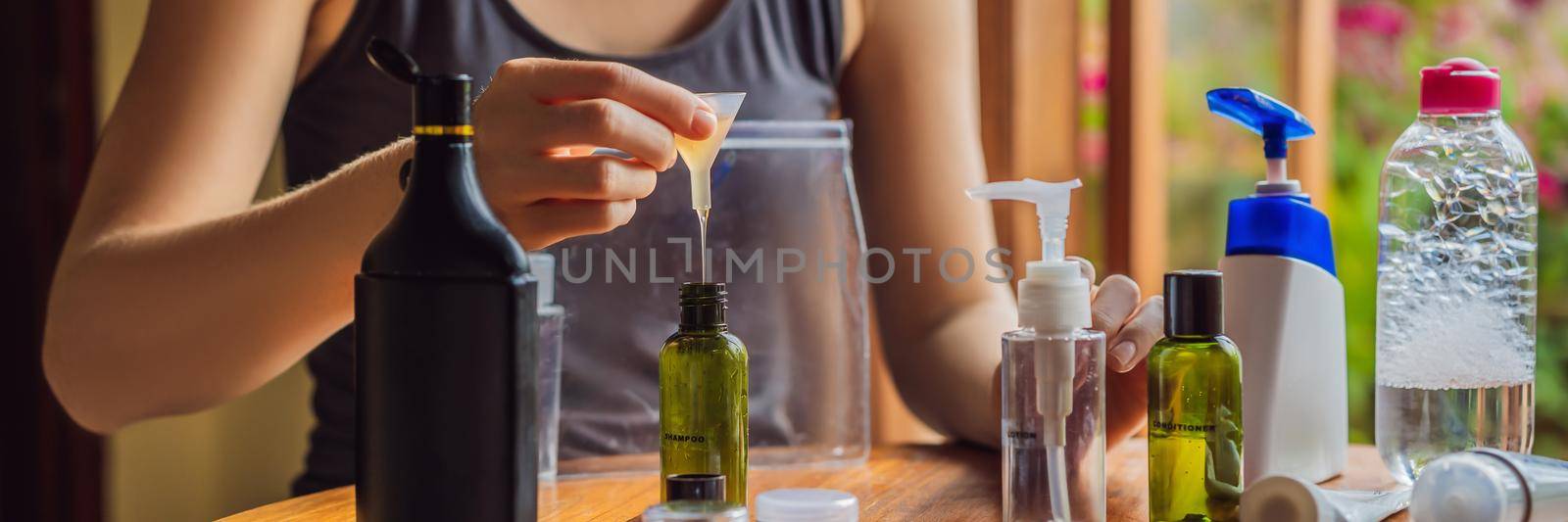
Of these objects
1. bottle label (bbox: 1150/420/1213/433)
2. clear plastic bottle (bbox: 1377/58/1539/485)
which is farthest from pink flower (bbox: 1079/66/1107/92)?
bottle label (bbox: 1150/420/1213/433)

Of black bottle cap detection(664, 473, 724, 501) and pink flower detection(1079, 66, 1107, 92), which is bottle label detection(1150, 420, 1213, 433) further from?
pink flower detection(1079, 66, 1107, 92)

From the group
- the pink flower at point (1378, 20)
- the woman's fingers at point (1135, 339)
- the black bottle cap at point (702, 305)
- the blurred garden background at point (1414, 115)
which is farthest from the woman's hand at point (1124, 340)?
the pink flower at point (1378, 20)

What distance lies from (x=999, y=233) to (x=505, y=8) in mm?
786

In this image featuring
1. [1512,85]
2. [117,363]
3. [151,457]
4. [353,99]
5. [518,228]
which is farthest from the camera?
[1512,85]

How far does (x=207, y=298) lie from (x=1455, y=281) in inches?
32.8

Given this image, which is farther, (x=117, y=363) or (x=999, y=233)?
(x=999, y=233)

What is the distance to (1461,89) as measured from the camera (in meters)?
0.82

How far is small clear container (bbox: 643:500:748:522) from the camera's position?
65 cm

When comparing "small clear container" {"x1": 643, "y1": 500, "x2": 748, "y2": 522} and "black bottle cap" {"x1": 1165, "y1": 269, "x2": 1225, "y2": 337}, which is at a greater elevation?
"black bottle cap" {"x1": 1165, "y1": 269, "x2": 1225, "y2": 337}

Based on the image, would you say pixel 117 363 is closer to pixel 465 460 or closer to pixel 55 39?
pixel 465 460

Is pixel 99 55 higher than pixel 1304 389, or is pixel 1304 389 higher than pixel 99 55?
pixel 99 55

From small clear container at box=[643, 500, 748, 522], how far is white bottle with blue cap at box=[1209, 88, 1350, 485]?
0.32 meters

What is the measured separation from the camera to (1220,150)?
1.95 metres

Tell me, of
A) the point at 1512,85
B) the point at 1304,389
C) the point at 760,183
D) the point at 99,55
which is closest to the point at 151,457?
the point at 99,55
